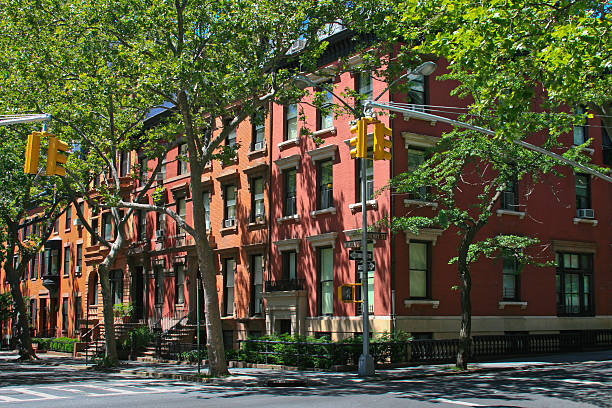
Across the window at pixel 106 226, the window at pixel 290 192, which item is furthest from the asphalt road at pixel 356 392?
the window at pixel 106 226

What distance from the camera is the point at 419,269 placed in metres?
27.0

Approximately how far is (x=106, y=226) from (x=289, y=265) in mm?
20003

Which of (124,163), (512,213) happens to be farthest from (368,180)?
(124,163)

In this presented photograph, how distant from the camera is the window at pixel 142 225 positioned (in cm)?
4190

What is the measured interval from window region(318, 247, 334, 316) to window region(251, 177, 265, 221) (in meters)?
4.64

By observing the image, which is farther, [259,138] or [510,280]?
[259,138]

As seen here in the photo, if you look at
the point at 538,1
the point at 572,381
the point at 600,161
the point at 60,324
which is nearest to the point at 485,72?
the point at 538,1

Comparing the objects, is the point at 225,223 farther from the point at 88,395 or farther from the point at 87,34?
the point at 88,395

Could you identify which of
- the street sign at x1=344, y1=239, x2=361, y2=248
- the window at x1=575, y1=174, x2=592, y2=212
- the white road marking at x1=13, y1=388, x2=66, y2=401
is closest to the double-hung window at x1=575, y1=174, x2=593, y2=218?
the window at x1=575, y1=174, x2=592, y2=212

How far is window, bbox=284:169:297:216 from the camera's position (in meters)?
31.0

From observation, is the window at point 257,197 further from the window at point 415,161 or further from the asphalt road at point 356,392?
the asphalt road at point 356,392

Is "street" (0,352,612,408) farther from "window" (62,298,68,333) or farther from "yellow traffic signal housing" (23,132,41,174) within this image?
"window" (62,298,68,333)

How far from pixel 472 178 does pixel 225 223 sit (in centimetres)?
1266

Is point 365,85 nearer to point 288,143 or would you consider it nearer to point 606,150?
point 288,143
